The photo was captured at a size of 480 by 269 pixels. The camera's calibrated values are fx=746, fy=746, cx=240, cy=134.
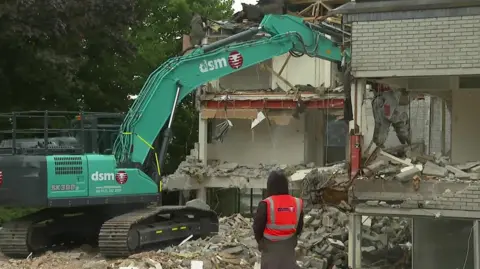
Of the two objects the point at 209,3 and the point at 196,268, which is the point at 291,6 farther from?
the point at 196,268

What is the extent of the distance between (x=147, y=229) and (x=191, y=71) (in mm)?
3249

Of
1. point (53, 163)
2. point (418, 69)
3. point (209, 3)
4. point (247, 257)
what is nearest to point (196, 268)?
point (247, 257)

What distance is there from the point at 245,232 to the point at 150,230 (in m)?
3.37

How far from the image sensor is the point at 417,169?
11664mm

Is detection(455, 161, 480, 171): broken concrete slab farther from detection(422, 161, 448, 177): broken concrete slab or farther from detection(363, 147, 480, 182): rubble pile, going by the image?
detection(422, 161, 448, 177): broken concrete slab

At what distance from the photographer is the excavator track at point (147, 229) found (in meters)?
13.2

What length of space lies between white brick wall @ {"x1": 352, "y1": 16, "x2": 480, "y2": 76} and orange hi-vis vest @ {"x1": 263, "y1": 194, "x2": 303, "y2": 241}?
4.72 metres

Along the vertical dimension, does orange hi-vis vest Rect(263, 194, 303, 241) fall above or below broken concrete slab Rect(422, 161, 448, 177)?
below

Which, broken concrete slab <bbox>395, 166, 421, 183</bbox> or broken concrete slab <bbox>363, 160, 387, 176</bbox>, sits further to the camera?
broken concrete slab <bbox>363, 160, 387, 176</bbox>

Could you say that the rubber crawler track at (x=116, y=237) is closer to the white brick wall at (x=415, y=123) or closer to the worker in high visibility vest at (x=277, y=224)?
the white brick wall at (x=415, y=123)

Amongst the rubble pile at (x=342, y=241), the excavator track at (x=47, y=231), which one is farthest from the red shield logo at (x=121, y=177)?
the rubble pile at (x=342, y=241)

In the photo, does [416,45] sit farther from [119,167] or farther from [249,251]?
[119,167]

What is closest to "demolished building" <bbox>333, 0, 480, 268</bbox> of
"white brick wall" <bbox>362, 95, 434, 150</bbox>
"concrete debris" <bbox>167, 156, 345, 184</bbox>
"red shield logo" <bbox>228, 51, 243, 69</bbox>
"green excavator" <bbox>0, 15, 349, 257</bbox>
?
"white brick wall" <bbox>362, 95, 434, 150</bbox>

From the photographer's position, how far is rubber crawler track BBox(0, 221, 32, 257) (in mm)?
13984
